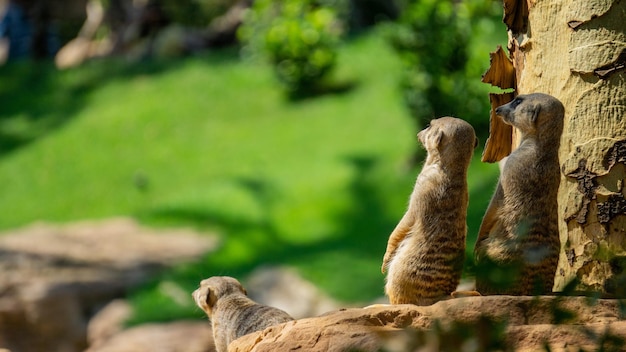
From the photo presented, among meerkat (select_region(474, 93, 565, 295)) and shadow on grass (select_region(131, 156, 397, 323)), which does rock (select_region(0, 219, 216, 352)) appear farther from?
meerkat (select_region(474, 93, 565, 295))

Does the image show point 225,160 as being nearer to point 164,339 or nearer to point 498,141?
point 164,339

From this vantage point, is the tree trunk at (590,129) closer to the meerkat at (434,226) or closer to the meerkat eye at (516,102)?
the meerkat eye at (516,102)

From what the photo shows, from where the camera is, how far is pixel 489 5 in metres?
13.8

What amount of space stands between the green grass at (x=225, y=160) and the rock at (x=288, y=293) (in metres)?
0.15

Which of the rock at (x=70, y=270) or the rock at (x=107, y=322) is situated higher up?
the rock at (x=70, y=270)

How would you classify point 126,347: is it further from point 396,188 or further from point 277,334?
point 277,334

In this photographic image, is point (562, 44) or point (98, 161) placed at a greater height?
point (98, 161)

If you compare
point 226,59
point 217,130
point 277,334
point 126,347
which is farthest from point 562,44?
point 226,59

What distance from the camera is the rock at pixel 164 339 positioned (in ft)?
31.7

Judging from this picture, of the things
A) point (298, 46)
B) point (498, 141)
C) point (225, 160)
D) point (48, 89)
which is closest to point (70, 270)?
point (225, 160)

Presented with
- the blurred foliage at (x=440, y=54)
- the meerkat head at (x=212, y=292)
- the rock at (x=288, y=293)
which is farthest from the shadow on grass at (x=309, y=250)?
the meerkat head at (x=212, y=292)

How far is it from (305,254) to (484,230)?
7581mm

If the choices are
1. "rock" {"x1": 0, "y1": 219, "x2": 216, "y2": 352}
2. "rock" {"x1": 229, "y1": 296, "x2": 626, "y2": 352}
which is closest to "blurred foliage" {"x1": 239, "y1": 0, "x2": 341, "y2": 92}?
"rock" {"x1": 0, "y1": 219, "x2": 216, "y2": 352}

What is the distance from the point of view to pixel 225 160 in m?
16.1
